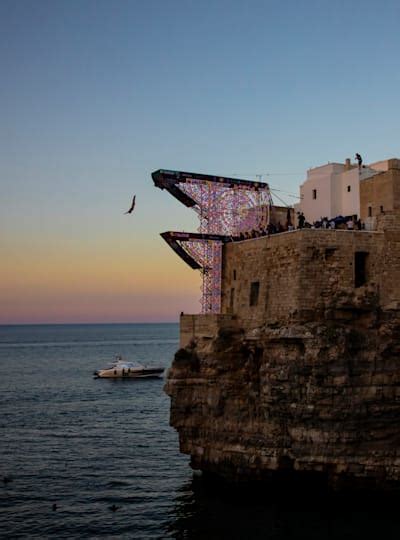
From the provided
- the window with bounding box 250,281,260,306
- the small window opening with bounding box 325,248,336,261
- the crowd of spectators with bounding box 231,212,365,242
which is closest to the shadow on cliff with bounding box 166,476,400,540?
the window with bounding box 250,281,260,306

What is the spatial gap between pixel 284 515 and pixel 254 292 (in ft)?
31.5

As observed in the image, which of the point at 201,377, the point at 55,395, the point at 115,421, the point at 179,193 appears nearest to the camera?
the point at 201,377

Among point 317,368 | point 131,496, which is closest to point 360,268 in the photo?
point 317,368

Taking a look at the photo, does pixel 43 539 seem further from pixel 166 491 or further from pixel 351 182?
pixel 351 182

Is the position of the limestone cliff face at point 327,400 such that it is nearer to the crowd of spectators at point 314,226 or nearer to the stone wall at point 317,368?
the stone wall at point 317,368

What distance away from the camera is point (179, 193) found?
3497cm

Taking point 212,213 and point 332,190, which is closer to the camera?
point 332,190

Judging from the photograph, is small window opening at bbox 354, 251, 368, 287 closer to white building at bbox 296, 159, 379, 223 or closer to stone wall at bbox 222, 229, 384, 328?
stone wall at bbox 222, 229, 384, 328

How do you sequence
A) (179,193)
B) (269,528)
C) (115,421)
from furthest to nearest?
(115,421) → (179,193) → (269,528)

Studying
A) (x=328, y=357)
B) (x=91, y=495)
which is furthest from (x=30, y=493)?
(x=328, y=357)

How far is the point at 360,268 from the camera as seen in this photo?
28.4m

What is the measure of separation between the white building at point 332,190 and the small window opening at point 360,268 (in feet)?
12.8

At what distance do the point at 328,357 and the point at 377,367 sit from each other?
85.7 inches

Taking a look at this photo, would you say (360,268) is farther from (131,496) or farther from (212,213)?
(131,496)
